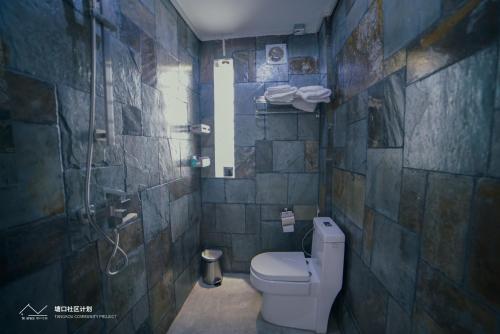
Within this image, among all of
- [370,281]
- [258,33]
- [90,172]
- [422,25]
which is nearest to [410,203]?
[370,281]

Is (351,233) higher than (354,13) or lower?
lower

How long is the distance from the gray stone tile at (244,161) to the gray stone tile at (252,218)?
0.38 m

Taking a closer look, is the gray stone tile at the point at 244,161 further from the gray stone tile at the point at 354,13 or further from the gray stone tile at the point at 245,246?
the gray stone tile at the point at 354,13

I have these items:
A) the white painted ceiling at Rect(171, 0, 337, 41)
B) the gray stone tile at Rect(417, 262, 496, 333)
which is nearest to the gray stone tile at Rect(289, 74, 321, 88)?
the white painted ceiling at Rect(171, 0, 337, 41)

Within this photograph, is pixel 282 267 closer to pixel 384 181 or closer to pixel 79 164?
pixel 384 181

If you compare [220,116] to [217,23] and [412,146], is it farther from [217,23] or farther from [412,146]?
[412,146]

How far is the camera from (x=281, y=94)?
1.94 meters

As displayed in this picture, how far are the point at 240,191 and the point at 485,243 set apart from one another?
1918 millimetres

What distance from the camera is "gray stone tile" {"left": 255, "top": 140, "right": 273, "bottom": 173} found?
7.33 ft

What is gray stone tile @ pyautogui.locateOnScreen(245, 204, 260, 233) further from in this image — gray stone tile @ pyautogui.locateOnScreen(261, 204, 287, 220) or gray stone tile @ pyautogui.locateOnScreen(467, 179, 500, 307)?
gray stone tile @ pyautogui.locateOnScreen(467, 179, 500, 307)

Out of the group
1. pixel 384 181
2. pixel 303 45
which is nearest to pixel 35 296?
pixel 384 181

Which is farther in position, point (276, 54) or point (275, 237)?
point (275, 237)

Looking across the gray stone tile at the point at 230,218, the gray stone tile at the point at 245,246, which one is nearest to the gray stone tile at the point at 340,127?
the gray stone tile at the point at 230,218

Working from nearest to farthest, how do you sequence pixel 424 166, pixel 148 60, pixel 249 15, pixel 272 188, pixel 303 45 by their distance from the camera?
pixel 424 166 → pixel 148 60 → pixel 249 15 → pixel 303 45 → pixel 272 188
